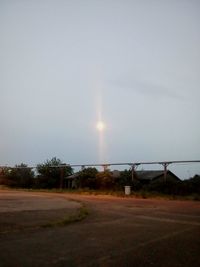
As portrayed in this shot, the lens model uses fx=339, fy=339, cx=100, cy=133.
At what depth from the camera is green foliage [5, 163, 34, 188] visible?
198 feet

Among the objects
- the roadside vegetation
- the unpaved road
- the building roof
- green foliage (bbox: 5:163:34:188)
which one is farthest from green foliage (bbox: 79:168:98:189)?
the unpaved road

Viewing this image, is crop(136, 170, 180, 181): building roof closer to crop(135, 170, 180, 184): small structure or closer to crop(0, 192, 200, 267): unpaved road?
crop(135, 170, 180, 184): small structure

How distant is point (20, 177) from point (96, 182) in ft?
69.1

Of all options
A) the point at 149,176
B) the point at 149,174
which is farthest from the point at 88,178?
the point at 149,174

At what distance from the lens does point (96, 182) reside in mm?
46031

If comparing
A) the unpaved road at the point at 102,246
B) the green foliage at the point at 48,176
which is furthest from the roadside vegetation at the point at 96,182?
the unpaved road at the point at 102,246

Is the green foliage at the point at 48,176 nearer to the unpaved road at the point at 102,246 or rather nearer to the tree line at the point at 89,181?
the tree line at the point at 89,181

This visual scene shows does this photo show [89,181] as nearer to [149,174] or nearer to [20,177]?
[149,174]

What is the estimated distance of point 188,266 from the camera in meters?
6.38

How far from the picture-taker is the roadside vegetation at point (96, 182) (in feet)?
113

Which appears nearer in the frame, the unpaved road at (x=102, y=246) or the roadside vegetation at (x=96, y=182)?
the unpaved road at (x=102, y=246)

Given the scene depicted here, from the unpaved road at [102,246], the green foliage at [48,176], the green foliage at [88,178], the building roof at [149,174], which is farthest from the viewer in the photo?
the green foliage at [48,176]

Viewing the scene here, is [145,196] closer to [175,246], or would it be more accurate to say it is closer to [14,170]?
[175,246]

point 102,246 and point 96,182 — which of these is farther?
point 96,182
